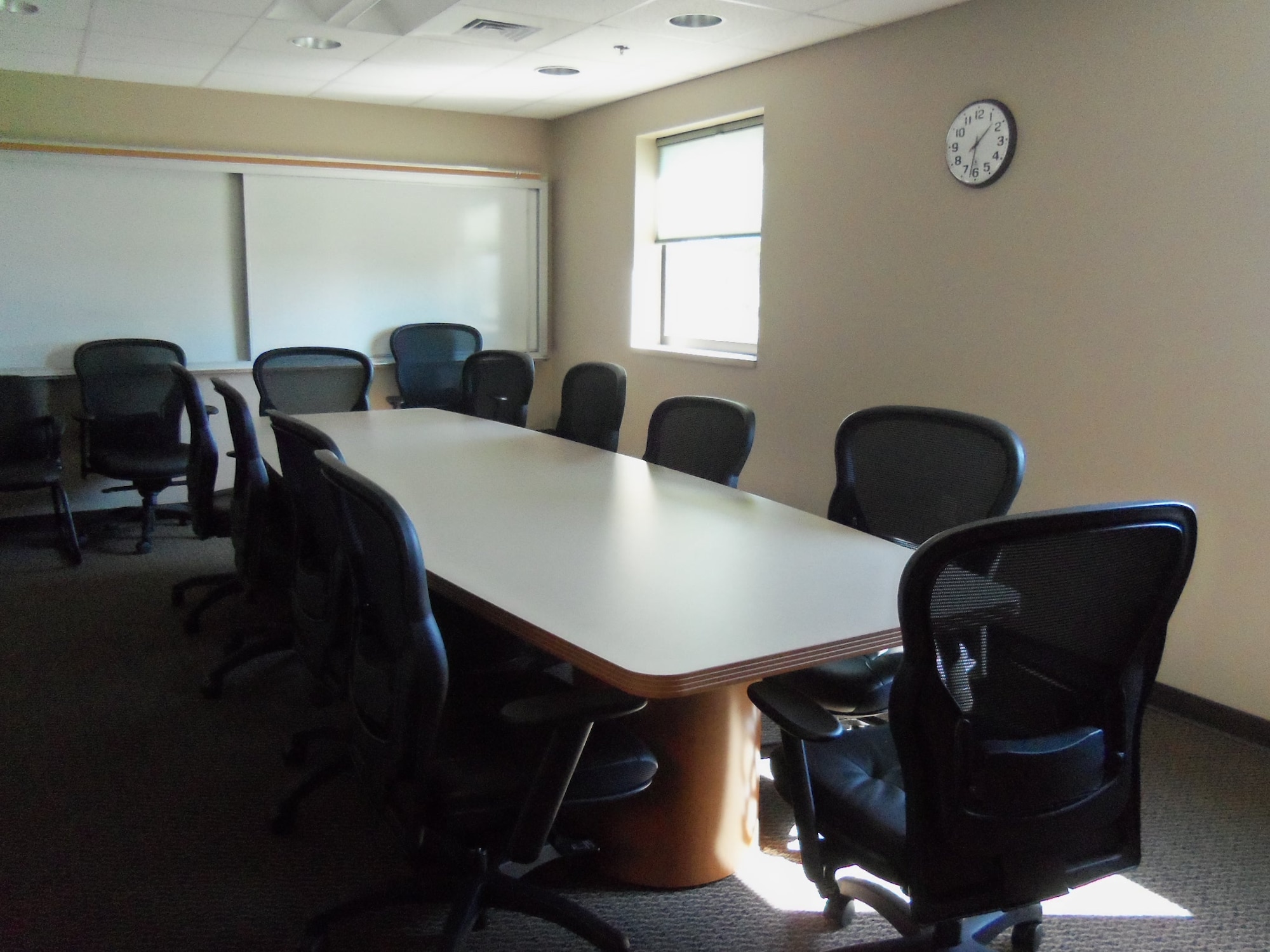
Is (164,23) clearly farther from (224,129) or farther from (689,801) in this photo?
(689,801)

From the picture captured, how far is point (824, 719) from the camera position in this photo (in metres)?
1.58

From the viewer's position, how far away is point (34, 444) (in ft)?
16.8

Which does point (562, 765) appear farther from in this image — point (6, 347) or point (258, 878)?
point (6, 347)

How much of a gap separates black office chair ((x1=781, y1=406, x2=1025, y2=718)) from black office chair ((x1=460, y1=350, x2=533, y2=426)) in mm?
2422

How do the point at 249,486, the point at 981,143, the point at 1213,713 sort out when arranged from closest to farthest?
1. the point at 249,486
2. the point at 1213,713
3. the point at 981,143

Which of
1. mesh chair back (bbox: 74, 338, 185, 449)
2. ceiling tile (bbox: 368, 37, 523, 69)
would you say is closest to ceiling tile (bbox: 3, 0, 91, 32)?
ceiling tile (bbox: 368, 37, 523, 69)

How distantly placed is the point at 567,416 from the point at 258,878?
243 centimetres

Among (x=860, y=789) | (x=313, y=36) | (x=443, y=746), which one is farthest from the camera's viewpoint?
(x=313, y=36)

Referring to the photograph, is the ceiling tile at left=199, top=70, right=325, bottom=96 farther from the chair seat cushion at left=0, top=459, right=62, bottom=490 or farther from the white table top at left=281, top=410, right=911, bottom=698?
the white table top at left=281, top=410, right=911, bottom=698

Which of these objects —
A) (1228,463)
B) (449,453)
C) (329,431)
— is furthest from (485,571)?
(1228,463)

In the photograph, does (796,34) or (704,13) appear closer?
(704,13)

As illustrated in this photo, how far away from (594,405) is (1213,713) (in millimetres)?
2480

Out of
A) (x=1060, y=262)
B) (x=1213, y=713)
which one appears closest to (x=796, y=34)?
(x=1060, y=262)

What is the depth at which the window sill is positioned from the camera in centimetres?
516
